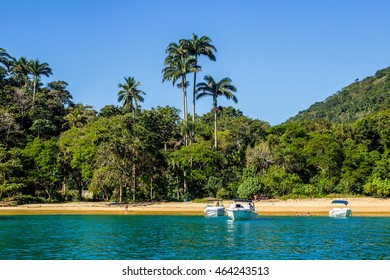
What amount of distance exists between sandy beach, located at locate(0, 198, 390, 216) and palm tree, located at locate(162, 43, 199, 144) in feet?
87.3

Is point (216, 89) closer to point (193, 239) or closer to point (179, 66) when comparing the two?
point (179, 66)

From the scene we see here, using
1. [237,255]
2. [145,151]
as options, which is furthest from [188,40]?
[237,255]

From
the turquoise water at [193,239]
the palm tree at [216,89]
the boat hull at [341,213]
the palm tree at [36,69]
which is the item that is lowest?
the turquoise water at [193,239]

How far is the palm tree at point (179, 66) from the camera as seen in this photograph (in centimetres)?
8575

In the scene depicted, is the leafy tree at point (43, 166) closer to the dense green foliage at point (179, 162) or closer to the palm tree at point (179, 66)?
the dense green foliage at point (179, 162)

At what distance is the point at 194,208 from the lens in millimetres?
60062

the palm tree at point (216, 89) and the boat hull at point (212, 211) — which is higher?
the palm tree at point (216, 89)

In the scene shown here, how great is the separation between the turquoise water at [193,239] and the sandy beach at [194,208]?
24.9 feet

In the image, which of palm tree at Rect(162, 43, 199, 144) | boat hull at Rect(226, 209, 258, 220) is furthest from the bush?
palm tree at Rect(162, 43, 199, 144)

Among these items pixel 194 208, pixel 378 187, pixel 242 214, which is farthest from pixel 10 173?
pixel 378 187

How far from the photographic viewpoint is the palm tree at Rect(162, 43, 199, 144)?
3376 inches

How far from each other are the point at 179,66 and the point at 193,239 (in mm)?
56113

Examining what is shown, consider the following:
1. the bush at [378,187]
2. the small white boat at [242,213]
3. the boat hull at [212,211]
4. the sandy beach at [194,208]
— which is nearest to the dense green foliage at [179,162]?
the bush at [378,187]
